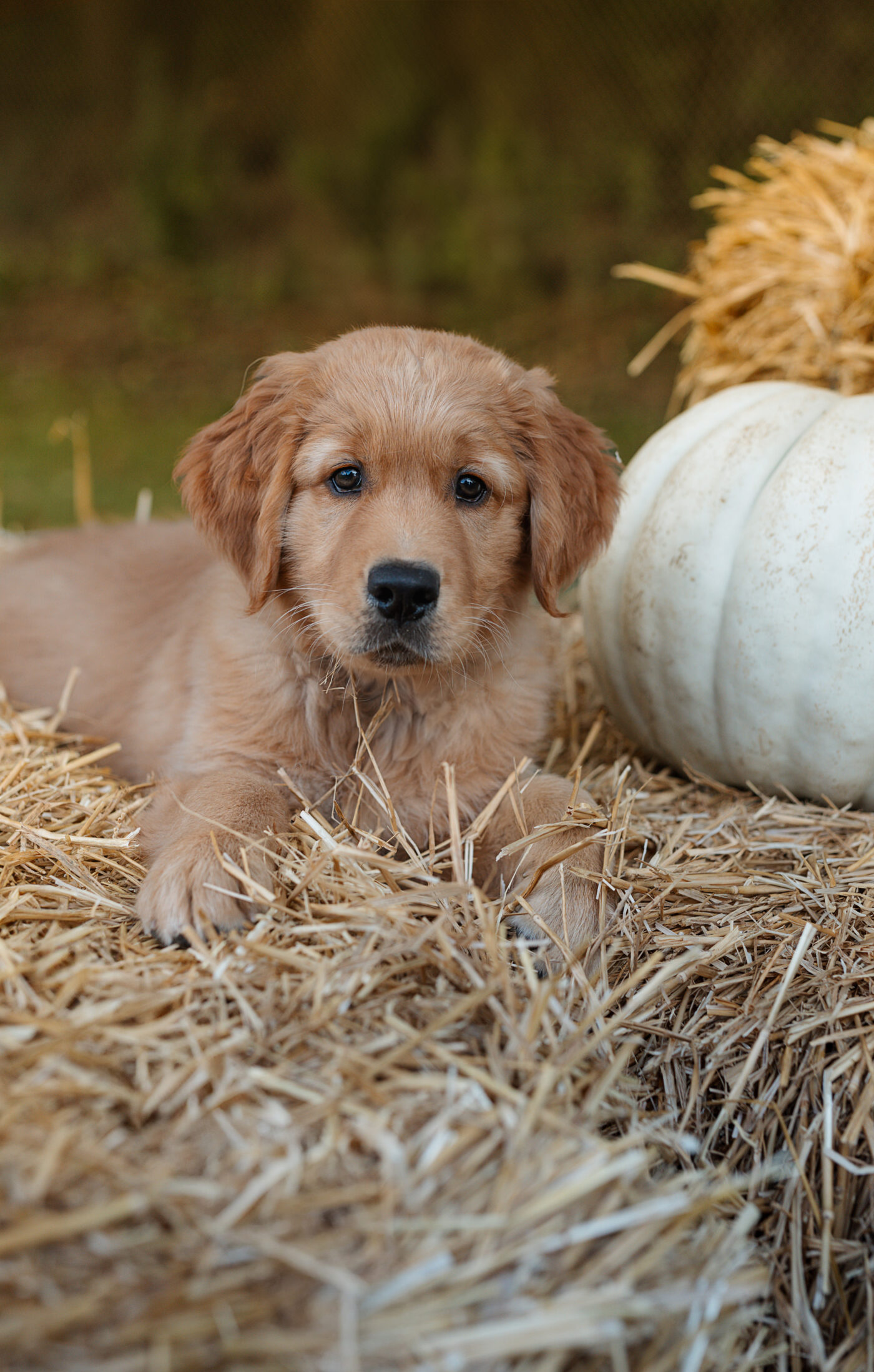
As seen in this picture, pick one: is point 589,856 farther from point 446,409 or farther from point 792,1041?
point 446,409

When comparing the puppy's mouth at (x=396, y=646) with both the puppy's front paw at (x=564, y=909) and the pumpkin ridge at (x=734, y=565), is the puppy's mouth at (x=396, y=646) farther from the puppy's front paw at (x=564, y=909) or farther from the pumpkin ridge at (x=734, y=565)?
the pumpkin ridge at (x=734, y=565)

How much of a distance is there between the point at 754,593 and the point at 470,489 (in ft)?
2.38

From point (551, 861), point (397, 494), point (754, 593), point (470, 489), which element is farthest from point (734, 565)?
point (551, 861)

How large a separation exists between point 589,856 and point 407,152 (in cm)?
896

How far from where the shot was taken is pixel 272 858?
1.89m

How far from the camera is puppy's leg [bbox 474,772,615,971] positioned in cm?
186

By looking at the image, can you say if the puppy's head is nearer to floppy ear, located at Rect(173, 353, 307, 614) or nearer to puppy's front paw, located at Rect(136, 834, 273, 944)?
floppy ear, located at Rect(173, 353, 307, 614)

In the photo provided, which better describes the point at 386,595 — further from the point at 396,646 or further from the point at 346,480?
the point at 346,480

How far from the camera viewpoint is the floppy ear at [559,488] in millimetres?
2303

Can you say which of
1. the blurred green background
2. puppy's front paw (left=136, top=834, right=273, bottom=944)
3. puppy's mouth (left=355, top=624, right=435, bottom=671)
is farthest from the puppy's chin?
the blurred green background

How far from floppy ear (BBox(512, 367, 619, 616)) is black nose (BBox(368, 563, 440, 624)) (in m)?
0.41

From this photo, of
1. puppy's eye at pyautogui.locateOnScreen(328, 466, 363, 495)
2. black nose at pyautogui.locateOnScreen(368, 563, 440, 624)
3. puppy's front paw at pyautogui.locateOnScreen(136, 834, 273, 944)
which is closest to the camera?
puppy's front paw at pyautogui.locateOnScreen(136, 834, 273, 944)

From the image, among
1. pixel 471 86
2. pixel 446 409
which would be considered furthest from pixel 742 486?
pixel 471 86

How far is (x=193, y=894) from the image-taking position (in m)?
1.73
